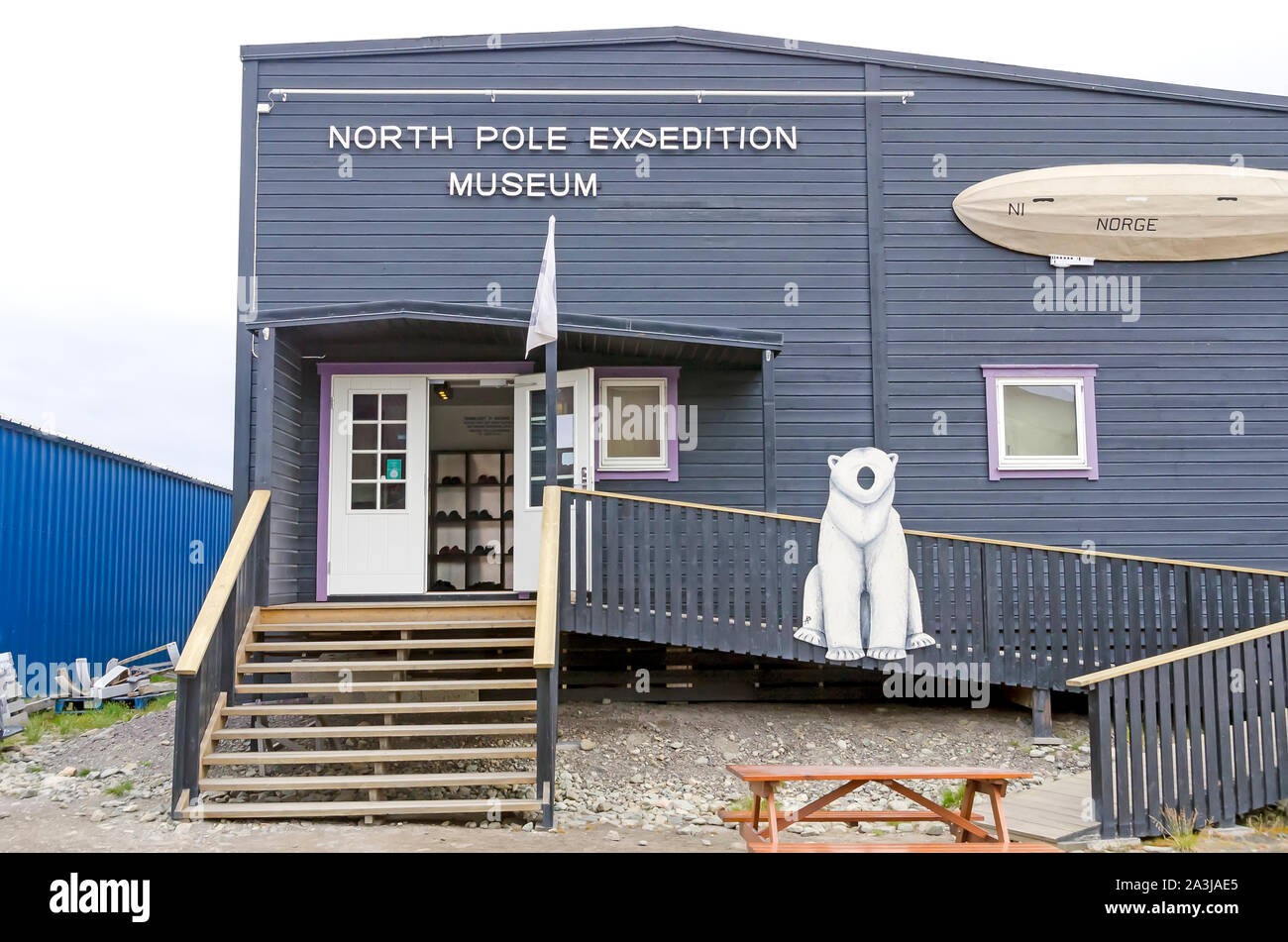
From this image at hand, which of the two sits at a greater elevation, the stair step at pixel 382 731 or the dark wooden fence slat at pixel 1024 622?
the dark wooden fence slat at pixel 1024 622

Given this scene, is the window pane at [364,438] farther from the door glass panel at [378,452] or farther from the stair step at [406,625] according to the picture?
the stair step at [406,625]

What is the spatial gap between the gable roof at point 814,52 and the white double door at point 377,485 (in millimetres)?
3332

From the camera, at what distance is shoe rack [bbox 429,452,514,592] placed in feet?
40.1

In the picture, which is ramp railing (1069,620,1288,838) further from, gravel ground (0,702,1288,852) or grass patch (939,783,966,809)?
grass patch (939,783,966,809)

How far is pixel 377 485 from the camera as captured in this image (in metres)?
9.73

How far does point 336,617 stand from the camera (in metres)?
8.28

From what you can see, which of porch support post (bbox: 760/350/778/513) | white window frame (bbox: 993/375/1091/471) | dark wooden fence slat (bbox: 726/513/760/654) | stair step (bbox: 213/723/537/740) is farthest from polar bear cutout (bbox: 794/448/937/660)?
stair step (bbox: 213/723/537/740)

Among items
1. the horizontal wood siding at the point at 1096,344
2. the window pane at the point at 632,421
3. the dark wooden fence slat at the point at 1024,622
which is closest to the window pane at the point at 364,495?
the window pane at the point at 632,421

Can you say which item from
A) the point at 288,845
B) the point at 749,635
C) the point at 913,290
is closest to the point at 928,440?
the point at 913,290

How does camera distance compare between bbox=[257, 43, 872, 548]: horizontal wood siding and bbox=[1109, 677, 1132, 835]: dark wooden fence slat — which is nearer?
bbox=[1109, 677, 1132, 835]: dark wooden fence slat

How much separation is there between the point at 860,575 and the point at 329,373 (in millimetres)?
5100

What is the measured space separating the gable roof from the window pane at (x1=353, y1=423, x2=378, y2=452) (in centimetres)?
370

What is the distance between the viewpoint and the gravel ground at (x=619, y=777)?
6289 mm

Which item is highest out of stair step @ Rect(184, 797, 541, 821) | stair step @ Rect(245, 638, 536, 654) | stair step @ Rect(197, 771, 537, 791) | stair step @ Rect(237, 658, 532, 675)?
stair step @ Rect(245, 638, 536, 654)
